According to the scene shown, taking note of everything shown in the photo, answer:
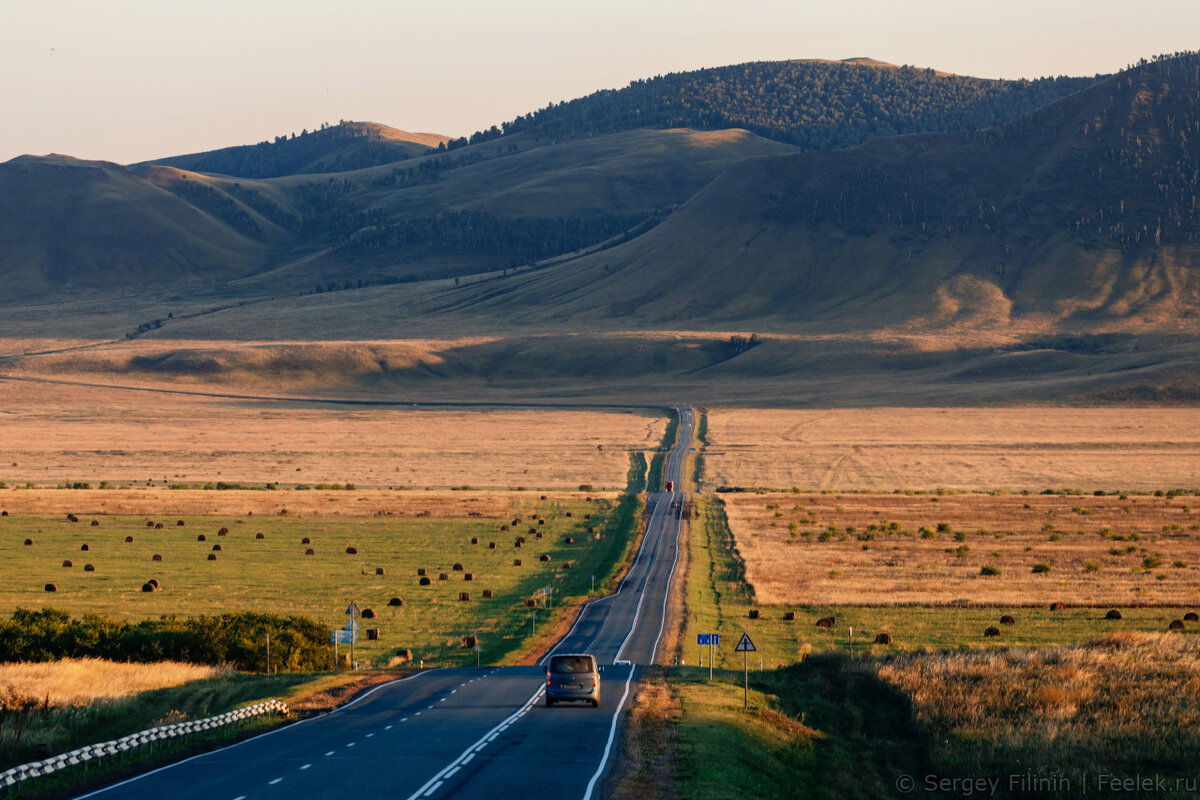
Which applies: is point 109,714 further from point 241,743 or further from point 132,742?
point 132,742

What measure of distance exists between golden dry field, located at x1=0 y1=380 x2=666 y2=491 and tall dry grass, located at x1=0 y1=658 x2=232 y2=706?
76020mm

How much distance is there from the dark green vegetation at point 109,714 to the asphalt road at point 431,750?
2196 millimetres

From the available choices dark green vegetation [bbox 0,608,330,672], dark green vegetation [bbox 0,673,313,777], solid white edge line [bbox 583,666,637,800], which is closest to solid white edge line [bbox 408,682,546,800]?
solid white edge line [bbox 583,666,637,800]

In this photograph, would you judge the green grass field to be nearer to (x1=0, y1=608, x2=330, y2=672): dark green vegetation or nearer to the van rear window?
(x1=0, y1=608, x2=330, y2=672): dark green vegetation

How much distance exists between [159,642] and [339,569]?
26.4 meters

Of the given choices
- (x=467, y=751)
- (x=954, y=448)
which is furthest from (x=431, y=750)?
(x=954, y=448)

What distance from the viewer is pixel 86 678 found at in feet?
110

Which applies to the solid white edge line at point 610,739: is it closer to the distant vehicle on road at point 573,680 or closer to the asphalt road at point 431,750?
the asphalt road at point 431,750

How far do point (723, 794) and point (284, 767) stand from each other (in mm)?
7996

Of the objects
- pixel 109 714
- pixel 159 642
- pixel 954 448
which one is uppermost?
pixel 109 714

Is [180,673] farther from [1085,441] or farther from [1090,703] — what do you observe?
[1085,441]

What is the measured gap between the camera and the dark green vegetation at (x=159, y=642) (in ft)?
133

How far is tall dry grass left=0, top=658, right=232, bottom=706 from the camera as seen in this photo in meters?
30.5

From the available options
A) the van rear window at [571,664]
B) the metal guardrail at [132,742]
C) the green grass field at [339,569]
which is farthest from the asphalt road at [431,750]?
the green grass field at [339,569]
